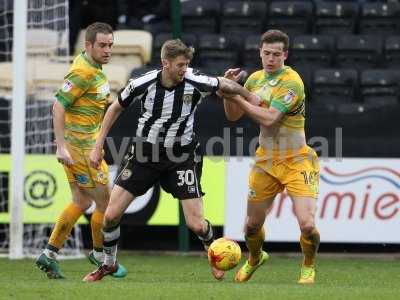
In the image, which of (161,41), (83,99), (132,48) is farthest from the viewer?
(161,41)

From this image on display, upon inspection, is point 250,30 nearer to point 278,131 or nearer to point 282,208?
point 282,208

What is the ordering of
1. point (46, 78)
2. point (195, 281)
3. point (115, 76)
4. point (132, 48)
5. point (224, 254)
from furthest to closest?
1. point (132, 48)
2. point (115, 76)
3. point (46, 78)
4. point (195, 281)
5. point (224, 254)

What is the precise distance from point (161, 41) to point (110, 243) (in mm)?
6635

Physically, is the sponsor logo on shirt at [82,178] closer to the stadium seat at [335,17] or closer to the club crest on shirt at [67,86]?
the club crest on shirt at [67,86]

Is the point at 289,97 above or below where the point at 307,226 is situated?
above

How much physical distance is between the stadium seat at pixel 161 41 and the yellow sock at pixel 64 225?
541 cm

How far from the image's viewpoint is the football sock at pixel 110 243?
9789mm

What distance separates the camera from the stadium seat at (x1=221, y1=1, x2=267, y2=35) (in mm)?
16766

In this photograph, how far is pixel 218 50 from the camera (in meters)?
16.1

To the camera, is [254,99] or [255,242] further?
[255,242]

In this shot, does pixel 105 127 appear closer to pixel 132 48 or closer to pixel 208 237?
pixel 208 237

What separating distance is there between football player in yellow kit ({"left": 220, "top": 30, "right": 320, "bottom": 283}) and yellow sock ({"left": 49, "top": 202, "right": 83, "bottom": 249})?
161 cm

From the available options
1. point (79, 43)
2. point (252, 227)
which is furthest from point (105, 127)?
point (79, 43)

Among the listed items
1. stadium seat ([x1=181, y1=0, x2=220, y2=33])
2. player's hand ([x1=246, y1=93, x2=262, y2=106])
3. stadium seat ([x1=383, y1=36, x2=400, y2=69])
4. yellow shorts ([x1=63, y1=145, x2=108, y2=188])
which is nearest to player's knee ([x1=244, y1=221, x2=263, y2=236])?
player's hand ([x1=246, y1=93, x2=262, y2=106])
